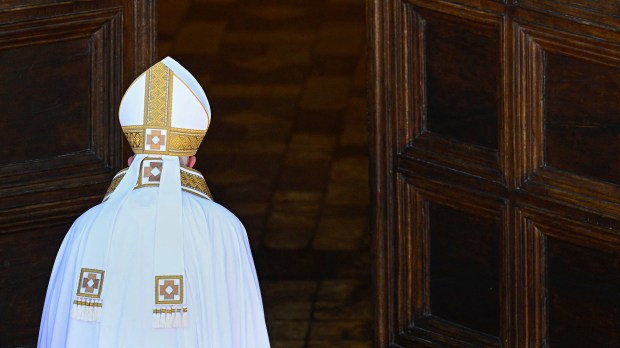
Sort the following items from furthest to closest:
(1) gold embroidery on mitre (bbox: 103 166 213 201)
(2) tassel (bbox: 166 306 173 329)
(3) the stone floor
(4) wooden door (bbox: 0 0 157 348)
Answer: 1. (3) the stone floor
2. (4) wooden door (bbox: 0 0 157 348)
3. (1) gold embroidery on mitre (bbox: 103 166 213 201)
4. (2) tassel (bbox: 166 306 173 329)

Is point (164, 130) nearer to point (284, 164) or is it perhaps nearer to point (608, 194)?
point (608, 194)

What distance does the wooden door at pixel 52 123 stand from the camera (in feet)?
18.1

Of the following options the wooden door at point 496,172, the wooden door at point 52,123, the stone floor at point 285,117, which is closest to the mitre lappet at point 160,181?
the wooden door at point 52,123

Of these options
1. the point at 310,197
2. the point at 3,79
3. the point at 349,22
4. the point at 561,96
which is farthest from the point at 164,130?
the point at 349,22

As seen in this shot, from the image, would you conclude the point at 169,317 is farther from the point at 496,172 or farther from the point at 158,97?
the point at 496,172

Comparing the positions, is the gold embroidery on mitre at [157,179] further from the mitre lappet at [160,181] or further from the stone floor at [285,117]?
the stone floor at [285,117]

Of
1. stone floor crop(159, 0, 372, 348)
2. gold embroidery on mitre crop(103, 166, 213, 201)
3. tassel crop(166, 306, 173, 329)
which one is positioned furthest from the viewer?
stone floor crop(159, 0, 372, 348)

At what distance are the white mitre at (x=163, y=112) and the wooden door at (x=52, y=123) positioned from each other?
589 millimetres

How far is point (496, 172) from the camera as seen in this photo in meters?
5.20

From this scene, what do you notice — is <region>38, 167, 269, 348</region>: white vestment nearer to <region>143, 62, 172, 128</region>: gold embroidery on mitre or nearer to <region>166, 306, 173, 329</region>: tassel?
<region>166, 306, 173, 329</region>: tassel

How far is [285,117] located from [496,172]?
5.09 m

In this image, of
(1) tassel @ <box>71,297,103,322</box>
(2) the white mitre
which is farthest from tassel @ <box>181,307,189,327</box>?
(2) the white mitre

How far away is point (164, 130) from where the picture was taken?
495 centimetres

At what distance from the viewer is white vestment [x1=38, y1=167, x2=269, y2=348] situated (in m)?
4.86
